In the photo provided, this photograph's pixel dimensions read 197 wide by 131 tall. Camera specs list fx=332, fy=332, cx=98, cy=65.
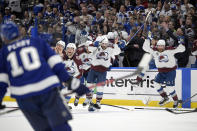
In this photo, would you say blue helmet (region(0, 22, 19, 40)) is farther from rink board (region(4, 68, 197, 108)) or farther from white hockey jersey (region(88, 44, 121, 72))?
rink board (region(4, 68, 197, 108))

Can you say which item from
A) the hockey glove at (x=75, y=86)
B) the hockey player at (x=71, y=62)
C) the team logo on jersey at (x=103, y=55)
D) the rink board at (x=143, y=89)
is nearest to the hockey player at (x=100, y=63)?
the team logo on jersey at (x=103, y=55)

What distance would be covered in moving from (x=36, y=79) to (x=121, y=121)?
320cm

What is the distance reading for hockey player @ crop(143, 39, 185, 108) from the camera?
7084mm

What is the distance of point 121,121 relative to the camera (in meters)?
5.54

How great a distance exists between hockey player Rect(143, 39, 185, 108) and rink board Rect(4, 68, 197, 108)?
1.07 ft

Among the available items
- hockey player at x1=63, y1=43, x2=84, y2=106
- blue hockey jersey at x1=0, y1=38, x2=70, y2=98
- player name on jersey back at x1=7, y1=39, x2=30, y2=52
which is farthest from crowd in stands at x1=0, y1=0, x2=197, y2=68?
player name on jersey back at x1=7, y1=39, x2=30, y2=52

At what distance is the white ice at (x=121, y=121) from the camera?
4.91 metres

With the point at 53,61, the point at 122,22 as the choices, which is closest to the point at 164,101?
the point at 122,22

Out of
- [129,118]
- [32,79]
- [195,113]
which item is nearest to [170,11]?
[195,113]

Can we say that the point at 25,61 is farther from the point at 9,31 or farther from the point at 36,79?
the point at 9,31

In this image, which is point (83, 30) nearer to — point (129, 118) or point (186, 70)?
point (186, 70)

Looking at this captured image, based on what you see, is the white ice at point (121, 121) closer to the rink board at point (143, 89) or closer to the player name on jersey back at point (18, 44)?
the rink board at point (143, 89)

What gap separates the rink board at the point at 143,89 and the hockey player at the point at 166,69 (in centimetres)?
33

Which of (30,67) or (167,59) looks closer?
(30,67)
